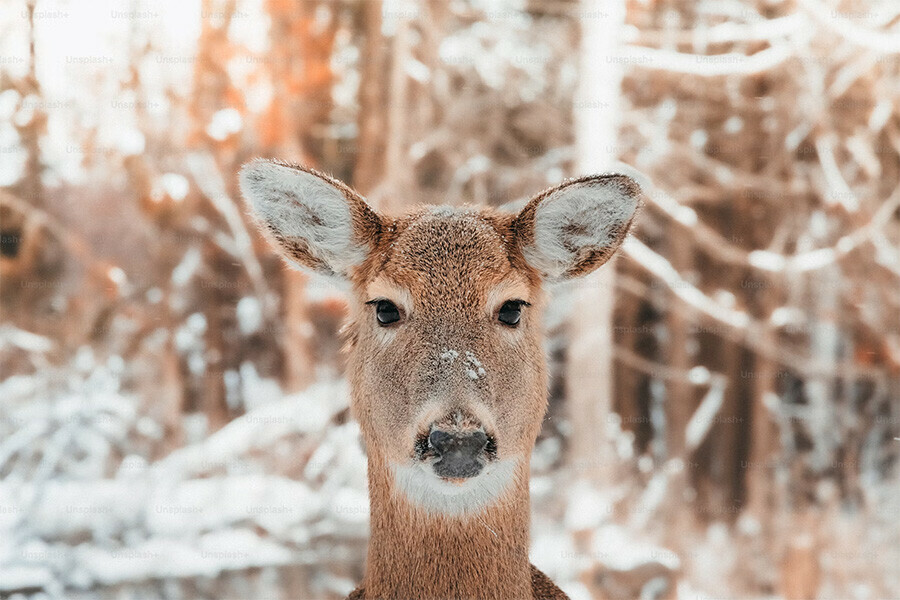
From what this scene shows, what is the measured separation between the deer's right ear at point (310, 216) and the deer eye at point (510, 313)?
451 millimetres

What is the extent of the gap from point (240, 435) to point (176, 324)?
98cm

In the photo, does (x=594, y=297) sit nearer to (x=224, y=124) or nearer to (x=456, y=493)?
(x=224, y=124)

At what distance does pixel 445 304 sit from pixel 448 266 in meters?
0.12

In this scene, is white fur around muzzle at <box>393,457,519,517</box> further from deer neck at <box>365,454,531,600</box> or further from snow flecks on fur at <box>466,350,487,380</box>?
snow flecks on fur at <box>466,350,487,380</box>

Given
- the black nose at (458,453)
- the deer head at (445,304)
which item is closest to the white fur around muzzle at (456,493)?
the deer head at (445,304)

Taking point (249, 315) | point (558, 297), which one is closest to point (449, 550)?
point (558, 297)

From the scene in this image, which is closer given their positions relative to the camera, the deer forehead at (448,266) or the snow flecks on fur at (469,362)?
the snow flecks on fur at (469,362)

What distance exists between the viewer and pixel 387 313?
2.30 metres

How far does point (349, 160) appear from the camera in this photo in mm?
6402

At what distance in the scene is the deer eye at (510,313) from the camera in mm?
2293

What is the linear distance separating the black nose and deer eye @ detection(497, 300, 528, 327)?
484 mm

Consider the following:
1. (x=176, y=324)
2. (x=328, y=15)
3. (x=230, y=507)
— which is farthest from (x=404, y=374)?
(x=328, y=15)

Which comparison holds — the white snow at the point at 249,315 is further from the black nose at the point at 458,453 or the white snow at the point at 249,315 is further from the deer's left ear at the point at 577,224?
the black nose at the point at 458,453

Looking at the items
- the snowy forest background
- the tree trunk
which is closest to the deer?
the snowy forest background
